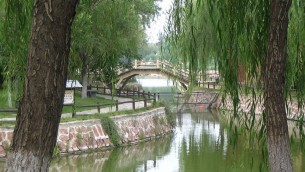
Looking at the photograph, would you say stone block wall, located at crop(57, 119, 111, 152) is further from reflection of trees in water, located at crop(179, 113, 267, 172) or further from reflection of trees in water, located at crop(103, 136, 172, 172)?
reflection of trees in water, located at crop(179, 113, 267, 172)

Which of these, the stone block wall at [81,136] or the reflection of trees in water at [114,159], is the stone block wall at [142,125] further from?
the stone block wall at [81,136]

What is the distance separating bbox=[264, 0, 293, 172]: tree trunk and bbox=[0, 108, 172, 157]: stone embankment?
9.19m

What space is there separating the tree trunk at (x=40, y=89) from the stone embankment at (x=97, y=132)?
961 cm

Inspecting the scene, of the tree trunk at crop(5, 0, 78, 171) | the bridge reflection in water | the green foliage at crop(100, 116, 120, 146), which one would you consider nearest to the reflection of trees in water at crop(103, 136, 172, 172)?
the bridge reflection in water

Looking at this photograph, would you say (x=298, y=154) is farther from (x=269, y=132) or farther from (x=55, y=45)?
(x=55, y=45)

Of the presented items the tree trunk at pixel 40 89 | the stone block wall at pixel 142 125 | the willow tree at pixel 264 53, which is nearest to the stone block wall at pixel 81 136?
the stone block wall at pixel 142 125

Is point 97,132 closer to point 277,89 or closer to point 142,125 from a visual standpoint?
point 142,125

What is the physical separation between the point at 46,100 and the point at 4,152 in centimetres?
982

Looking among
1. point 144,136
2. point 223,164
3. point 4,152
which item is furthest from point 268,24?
point 144,136

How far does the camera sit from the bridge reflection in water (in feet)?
34.6

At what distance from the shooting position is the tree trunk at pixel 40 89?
2.16 meters

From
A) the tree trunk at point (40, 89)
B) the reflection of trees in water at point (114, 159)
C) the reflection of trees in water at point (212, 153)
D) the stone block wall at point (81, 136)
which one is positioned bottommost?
the reflection of trees in water at point (114, 159)

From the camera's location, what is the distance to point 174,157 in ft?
39.2

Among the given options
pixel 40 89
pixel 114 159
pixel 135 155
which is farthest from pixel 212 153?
pixel 40 89
